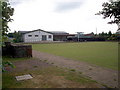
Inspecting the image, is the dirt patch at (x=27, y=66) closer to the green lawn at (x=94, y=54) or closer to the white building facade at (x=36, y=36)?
the green lawn at (x=94, y=54)

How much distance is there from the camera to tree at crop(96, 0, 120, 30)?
298 centimetres

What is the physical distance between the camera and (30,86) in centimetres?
342

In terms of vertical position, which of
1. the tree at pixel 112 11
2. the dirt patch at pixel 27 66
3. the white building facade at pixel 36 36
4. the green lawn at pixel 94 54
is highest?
the white building facade at pixel 36 36

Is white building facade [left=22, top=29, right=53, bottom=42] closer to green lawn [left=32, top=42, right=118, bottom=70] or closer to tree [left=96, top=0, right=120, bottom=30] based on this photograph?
green lawn [left=32, top=42, right=118, bottom=70]

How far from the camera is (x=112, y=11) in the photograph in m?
3.11

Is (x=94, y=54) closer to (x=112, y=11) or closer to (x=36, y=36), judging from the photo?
(x=112, y=11)

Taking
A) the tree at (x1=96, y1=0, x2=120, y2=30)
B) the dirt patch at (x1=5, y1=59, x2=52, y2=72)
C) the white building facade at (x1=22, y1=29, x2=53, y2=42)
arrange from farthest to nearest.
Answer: the white building facade at (x1=22, y1=29, x2=53, y2=42) → the dirt patch at (x1=5, y1=59, x2=52, y2=72) → the tree at (x1=96, y1=0, x2=120, y2=30)

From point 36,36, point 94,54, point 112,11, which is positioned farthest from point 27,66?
point 36,36

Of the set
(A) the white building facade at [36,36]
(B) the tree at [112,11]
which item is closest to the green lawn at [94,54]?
(B) the tree at [112,11]

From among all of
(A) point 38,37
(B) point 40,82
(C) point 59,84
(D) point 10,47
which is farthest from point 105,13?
(A) point 38,37

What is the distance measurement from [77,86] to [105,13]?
2.36 meters

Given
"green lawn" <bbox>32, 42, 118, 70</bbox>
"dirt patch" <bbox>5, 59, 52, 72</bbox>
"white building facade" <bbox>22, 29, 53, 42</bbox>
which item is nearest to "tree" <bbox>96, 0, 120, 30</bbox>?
"green lawn" <bbox>32, 42, 118, 70</bbox>

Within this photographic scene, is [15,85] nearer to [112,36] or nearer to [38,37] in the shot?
[112,36]

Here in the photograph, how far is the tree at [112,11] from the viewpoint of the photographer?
298 centimetres
